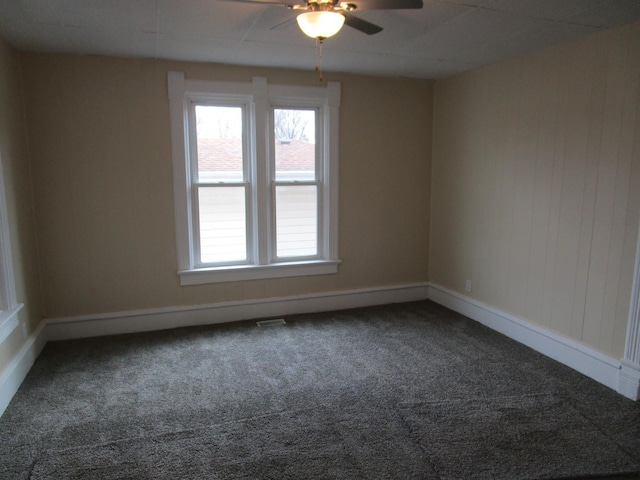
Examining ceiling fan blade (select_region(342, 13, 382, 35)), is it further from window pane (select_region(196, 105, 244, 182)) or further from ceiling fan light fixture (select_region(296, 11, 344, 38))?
window pane (select_region(196, 105, 244, 182))

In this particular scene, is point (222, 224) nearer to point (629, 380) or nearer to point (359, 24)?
point (359, 24)

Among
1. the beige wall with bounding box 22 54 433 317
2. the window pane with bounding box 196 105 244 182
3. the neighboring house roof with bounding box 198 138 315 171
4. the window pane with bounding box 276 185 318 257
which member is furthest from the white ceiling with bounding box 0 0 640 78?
the window pane with bounding box 276 185 318 257

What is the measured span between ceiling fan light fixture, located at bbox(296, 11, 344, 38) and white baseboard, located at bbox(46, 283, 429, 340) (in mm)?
2891

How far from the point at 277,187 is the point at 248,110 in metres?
0.80

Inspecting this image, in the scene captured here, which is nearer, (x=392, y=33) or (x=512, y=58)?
(x=392, y=33)

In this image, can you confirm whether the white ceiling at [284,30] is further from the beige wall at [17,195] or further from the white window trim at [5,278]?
the white window trim at [5,278]

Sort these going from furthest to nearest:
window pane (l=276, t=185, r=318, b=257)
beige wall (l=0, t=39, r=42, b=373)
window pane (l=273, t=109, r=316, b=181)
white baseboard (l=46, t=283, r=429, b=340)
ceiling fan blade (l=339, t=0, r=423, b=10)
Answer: window pane (l=276, t=185, r=318, b=257) → window pane (l=273, t=109, r=316, b=181) → white baseboard (l=46, t=283, r=429, b=340) → beige wall (l=0, t=39, r=42, b=373) → ceiling fan blade (l=339, t=0, r=423, b=10)

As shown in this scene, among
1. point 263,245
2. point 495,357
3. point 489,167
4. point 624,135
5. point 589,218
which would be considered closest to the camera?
point 624,135

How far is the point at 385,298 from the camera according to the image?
5031 millimetres

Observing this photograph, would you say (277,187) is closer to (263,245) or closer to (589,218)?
(263,245)

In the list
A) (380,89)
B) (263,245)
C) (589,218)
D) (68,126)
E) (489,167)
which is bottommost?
(263,245)

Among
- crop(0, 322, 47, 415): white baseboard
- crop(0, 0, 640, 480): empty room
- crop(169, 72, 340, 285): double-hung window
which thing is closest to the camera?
crop(0, 0, 640, 480): empty room

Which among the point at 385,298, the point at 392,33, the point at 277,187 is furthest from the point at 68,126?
the point at 385,298

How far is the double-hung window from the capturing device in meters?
4.19
